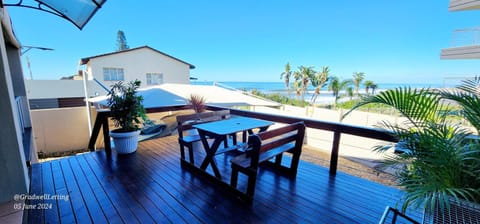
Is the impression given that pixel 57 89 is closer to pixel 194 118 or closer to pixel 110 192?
pixel 194 118

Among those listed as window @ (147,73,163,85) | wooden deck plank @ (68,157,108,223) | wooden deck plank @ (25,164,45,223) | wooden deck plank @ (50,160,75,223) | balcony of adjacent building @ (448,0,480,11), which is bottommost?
wooden deck plank @ (68,157,108,223)

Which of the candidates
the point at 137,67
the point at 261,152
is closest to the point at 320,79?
the point at 137,67

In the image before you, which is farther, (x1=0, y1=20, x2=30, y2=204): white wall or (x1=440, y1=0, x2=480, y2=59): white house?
(x1=440, y1=0, x2=480, y2=59): white house

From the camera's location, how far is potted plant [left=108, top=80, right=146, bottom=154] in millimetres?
3271

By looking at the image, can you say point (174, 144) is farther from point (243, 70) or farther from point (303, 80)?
point (243, 70)

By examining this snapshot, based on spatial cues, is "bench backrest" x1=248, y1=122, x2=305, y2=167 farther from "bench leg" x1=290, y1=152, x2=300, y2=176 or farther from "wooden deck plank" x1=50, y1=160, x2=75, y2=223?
"wooden deck plank" x1=50, y1=160, x2=75, y2=223

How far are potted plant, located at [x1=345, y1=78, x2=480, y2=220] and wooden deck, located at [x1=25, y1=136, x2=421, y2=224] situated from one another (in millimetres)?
781

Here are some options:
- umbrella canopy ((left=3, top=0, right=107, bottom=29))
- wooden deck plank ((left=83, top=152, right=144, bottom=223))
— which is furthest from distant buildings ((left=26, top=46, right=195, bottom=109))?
wooden deck plank ((left=83, top=152, right=144, bottom=223))

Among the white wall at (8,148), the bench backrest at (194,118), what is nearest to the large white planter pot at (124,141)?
the bench backrest at (194,118)

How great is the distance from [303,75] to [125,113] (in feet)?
69.6

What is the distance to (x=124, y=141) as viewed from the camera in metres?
3.31

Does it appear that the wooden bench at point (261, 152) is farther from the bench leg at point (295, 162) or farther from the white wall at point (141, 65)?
the white wall at point (141, 65)

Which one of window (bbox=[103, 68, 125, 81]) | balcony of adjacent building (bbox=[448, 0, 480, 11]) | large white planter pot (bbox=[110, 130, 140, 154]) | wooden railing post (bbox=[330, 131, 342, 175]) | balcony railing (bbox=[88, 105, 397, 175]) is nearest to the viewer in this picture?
balcony railing (bbox=[88, 105, 397, 175])

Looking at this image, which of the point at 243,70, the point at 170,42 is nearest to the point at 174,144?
the point at 170,42
